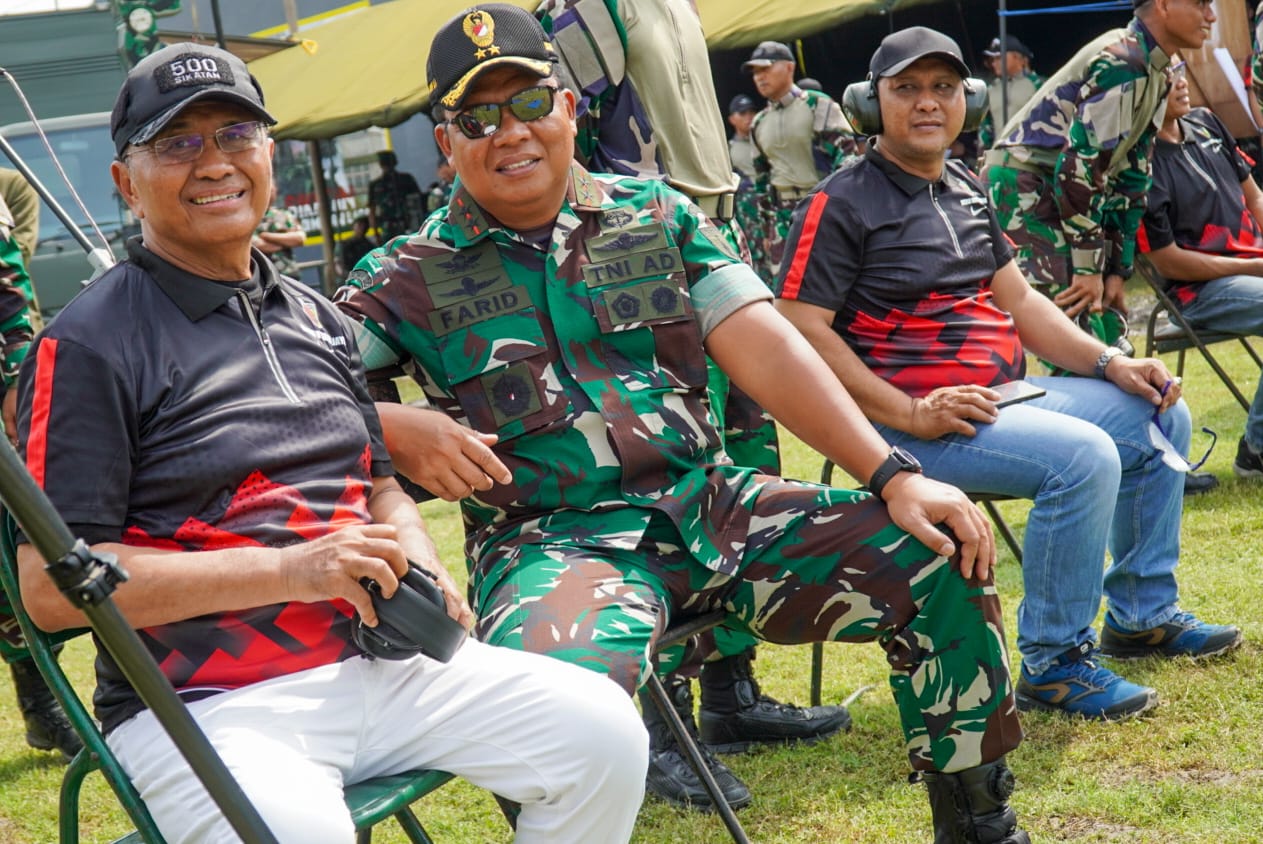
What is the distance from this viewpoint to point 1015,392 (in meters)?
3.51

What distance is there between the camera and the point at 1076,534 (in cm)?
329

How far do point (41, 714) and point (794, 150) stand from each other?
8262 mm

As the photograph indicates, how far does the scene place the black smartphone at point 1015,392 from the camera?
3455 millimetres

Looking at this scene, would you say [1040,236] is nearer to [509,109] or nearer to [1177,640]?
[1177,640]

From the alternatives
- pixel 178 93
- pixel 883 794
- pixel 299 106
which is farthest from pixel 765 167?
pixel 178 93

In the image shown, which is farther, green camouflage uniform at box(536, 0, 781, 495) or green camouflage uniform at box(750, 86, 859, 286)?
green camouflage uniform at box(750, 86, 859, 286)

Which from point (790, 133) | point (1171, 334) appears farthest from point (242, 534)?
point (790, 133)

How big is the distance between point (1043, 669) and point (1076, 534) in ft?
1.36

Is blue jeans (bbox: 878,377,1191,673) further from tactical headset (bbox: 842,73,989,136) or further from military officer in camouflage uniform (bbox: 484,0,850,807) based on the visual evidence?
tactical headset (bbox: 842,73,989,136)

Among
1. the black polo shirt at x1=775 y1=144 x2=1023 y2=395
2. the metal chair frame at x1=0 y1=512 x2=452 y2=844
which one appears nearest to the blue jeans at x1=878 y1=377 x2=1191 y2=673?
the black polo shirt at x1=775 y1=144 x2=1023 y2=395

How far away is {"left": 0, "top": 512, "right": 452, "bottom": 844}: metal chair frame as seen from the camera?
6.30 ft

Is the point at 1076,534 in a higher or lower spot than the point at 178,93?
lower

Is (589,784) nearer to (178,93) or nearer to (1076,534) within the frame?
(178,93)

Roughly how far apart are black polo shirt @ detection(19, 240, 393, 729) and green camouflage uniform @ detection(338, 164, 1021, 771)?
0.41 metres
